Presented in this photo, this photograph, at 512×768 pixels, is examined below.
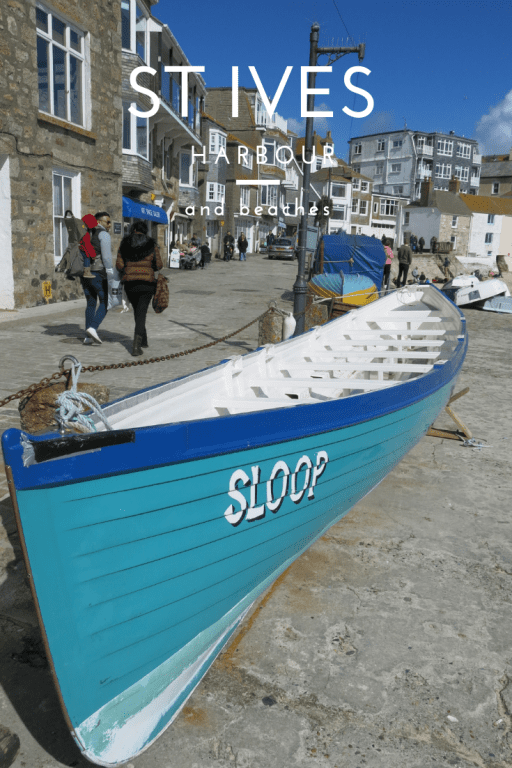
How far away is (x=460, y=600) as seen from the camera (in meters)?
3.53

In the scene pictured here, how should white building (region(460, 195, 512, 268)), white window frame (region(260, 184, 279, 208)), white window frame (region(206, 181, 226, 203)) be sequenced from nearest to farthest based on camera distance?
1. white window frame (region(206, 181, 226, 203))
2. white window frame (region(260, 184, 279, 208))
3. white building (region(460, 195, 512, 268))

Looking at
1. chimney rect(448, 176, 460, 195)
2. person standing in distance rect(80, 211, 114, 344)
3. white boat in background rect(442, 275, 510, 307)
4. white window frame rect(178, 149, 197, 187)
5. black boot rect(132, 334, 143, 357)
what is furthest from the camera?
chimney rect(448, 176, 460, 195)

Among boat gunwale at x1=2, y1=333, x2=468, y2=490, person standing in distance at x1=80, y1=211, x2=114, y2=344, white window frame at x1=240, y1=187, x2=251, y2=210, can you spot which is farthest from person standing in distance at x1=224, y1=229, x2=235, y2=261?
boat gunwale at x1=2, y1=333, x2=468, y2=490

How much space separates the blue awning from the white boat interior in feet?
52.0

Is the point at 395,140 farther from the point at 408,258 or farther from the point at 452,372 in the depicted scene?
the point at 452,372

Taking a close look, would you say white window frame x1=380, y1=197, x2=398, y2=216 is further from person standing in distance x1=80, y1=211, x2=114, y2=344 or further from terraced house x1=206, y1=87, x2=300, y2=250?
person standing in distance x1=80, y1=211, x2=114, y2=344

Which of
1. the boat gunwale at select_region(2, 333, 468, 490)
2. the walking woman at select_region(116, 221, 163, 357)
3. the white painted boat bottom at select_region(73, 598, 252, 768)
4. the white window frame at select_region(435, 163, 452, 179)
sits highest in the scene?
the white window frame at select_region(435, 163, 452, 179)

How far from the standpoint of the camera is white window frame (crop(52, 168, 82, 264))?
15.3 metres

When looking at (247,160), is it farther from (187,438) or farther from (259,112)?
(187,438)

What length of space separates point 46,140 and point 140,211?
9909 mm

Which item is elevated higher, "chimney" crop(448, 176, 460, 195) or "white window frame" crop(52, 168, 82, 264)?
"chimney" crop(448, 176, 460, 195)

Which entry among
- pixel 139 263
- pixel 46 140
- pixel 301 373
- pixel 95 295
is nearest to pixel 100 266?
pixel 95 295

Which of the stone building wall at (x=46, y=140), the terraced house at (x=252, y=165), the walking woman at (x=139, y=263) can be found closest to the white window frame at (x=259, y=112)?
the terraced house at (x=252, y=165)

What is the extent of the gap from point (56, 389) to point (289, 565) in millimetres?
2505
